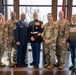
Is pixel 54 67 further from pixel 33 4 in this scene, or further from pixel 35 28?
pixel 33 4

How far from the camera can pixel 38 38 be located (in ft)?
16.2

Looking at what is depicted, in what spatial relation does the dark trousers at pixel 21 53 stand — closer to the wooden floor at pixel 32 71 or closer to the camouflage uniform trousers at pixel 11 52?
the camouflage uniform trousers at pixel 11 52

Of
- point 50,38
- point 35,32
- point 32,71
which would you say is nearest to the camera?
point 32,71

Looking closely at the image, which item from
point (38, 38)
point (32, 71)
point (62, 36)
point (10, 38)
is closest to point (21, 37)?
point (10, 38)

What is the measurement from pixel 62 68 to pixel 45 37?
874 millimetres

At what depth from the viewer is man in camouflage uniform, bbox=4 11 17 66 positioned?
486 centimetres

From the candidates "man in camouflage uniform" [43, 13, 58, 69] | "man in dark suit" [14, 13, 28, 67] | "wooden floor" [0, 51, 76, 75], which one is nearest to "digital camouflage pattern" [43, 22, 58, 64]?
"man in camouflage uniform" [43, 13, 58, 69]

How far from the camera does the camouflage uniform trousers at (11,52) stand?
499 centimetres

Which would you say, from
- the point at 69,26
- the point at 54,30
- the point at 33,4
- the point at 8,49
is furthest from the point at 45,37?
the point at 33,4

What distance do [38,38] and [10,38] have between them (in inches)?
27.6

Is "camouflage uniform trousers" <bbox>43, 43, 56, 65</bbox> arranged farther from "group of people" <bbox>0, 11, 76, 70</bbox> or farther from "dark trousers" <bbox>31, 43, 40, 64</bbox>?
"dark trousers" <bbox>31, 43, 40, 64</bbox>

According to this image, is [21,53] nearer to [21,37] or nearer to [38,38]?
[21,37]

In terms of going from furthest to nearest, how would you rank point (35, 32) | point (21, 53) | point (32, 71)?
point (21, 53) < point (35, 32) < point (32, 71)

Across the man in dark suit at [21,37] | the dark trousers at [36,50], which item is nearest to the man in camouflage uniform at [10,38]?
the man in dark suit at [21,37]
